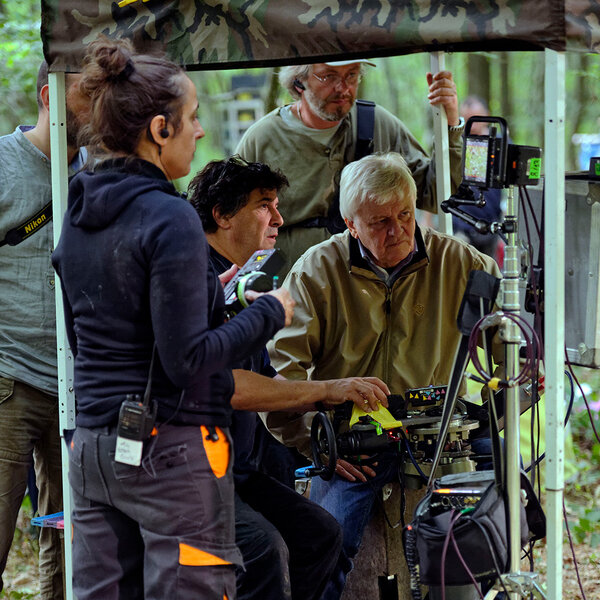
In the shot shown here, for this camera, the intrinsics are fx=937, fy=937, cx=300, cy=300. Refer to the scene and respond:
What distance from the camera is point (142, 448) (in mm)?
2314

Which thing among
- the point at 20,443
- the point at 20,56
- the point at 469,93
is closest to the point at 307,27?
the point at 20,443

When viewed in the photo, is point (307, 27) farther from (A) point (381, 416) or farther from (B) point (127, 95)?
(A) point (381, 416)

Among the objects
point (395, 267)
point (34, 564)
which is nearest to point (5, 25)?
point (34, 564)

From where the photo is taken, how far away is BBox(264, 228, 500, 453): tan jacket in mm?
3562

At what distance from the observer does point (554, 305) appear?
2627 millimetres

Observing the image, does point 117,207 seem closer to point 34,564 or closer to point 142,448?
point 142,448

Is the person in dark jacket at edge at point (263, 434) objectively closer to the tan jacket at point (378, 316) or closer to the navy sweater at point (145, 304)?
the tan jacket at point (378, 316)

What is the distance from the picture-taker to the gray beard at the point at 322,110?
4414 mm

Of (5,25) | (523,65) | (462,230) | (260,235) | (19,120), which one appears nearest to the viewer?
(260,235)

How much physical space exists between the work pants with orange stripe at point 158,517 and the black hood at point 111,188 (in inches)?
21.2

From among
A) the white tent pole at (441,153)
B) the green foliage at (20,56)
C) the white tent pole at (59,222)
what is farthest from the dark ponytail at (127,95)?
the green foliage at (20,56)

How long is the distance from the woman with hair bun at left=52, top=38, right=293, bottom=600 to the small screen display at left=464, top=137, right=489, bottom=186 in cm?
76

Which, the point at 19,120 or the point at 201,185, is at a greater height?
the point at 19,120

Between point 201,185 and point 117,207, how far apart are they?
4.07 feet
